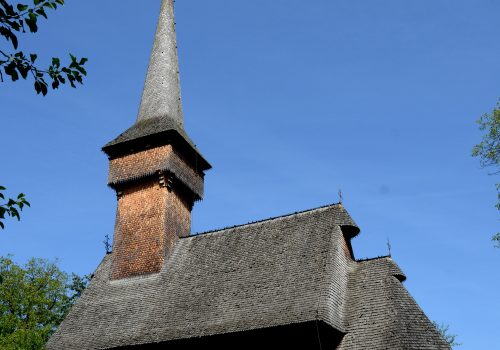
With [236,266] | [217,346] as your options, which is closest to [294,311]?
[217,346]

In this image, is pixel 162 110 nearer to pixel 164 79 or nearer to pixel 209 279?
pixel 164 79

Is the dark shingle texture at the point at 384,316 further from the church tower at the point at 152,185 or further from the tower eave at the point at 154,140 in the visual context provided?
the tower eave at the point at 154,140

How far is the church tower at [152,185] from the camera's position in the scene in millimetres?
25500

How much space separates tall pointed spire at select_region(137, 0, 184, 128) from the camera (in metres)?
29.9

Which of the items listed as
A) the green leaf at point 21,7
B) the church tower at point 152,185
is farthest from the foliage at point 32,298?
the green leaf at point 21,7

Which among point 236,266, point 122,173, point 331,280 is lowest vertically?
point 331,280

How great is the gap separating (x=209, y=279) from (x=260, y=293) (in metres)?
2.88

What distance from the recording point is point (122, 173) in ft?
89.8

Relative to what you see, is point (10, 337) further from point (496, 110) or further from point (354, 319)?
point (496, 110)

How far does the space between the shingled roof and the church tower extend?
921 mm

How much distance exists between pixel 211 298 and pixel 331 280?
15.2ft

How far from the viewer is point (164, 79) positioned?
102ft

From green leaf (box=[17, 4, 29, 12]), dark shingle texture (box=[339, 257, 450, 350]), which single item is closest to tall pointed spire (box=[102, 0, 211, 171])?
dark shingle texture (box=[339, 257, 450, 350])

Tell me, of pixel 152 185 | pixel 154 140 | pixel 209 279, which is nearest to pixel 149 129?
pixel 154 140
